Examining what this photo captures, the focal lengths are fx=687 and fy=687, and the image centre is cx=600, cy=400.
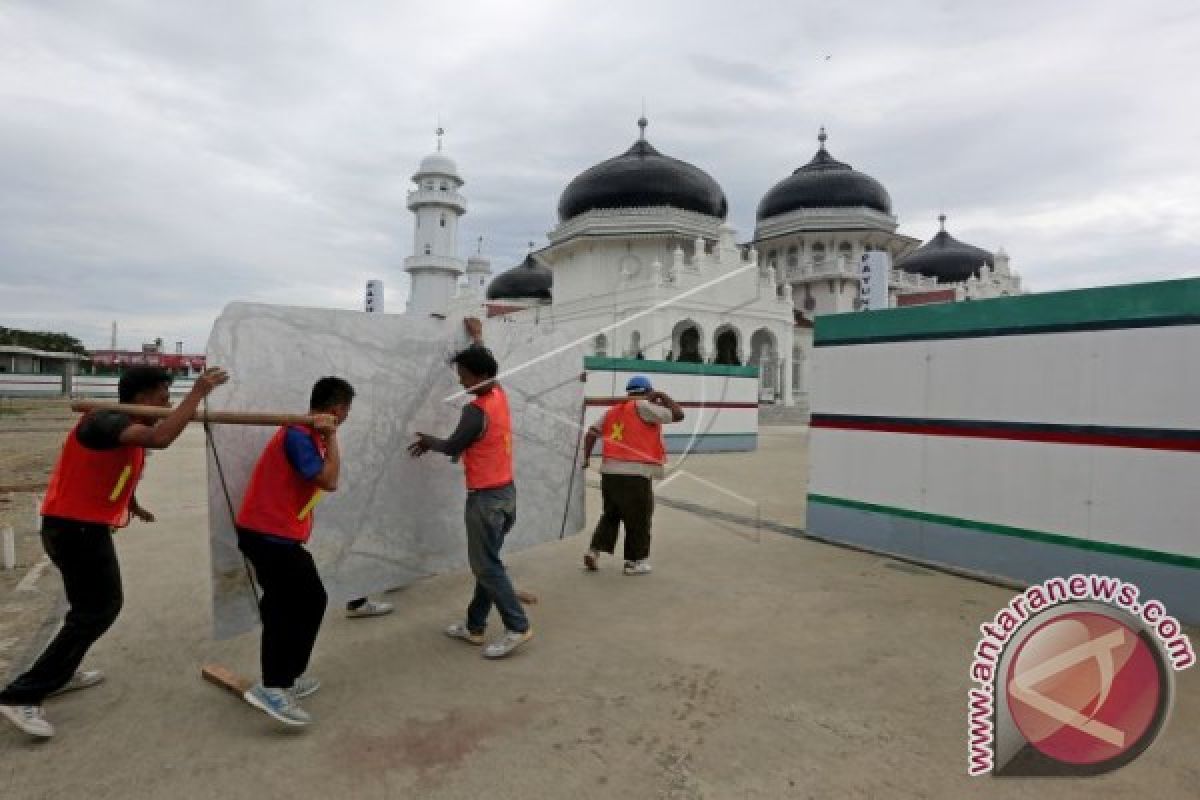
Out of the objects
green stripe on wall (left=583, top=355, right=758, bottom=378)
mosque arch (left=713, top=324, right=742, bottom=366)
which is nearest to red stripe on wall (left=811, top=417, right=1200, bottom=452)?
green stripe on wall (left=583, top=355, right=758, bottom=378)

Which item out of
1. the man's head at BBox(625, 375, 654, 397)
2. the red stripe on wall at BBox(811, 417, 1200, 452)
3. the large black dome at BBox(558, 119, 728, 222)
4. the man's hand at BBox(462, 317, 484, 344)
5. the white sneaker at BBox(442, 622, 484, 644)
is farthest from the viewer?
the large black dome at BBox(558, 119, 728, 222)

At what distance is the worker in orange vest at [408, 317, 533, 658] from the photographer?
3.91m

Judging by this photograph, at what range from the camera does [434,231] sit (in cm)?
4547

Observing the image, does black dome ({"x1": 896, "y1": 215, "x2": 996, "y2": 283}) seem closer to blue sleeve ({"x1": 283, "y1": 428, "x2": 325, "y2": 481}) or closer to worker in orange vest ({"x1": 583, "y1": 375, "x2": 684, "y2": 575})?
worker in orange vest ({"x1": 583, "y1": 375, "x2": 684, "y2": 575})

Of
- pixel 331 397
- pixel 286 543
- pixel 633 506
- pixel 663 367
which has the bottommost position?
pixel 633 506

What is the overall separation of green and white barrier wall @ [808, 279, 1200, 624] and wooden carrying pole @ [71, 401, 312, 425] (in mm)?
5350

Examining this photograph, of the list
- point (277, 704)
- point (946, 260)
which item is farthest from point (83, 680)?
point (946, 260)

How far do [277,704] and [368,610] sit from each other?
5.44ft

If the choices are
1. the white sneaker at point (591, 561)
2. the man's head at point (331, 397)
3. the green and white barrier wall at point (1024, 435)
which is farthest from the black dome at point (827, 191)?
the man's head at point (331, 397)

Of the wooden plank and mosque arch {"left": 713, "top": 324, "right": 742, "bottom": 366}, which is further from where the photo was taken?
mosque arch {"left": 713, "top": 324, "right": 742, "bottom": 366}

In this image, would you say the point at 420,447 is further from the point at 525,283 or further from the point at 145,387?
the point at 525,283

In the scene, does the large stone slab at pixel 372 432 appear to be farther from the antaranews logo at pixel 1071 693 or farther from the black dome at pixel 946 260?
the black dome at pixel 946 260

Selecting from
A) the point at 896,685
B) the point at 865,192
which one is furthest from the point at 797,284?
the point at 896,685

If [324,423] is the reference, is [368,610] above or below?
below
